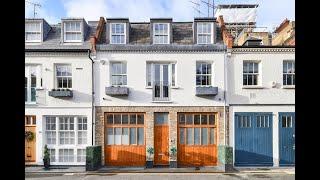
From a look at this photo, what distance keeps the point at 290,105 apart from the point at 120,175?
10058mm

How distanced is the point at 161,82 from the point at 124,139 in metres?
3.79

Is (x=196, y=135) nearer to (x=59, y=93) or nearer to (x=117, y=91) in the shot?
(x=117, y=91)

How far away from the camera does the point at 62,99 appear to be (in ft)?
60.2

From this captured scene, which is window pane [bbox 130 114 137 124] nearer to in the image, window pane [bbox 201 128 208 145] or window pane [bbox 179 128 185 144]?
window pane [bbox 179 128 185 144]

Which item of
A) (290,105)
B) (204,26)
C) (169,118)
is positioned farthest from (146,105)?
(290,105)

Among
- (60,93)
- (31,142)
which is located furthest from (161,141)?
(31,142)

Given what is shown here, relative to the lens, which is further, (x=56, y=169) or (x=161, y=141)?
(x=161, y=141)

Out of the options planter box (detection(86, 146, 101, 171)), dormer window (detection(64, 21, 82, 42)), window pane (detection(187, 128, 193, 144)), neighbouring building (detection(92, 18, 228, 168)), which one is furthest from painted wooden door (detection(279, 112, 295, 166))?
dormer window (detection(64, 21, 82, 42))

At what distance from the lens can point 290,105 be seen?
60.0 ft

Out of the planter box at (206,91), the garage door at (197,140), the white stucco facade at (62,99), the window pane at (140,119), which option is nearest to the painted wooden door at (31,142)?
the white stucco facade at (62,99)

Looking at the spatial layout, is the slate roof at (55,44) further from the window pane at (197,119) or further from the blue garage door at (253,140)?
the blue garage door at (253,140)
